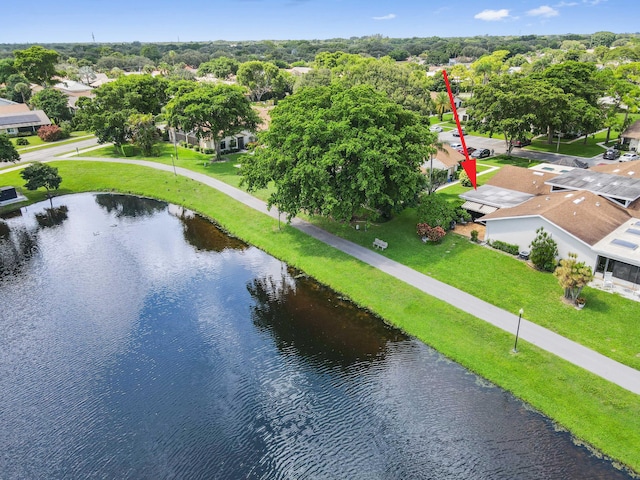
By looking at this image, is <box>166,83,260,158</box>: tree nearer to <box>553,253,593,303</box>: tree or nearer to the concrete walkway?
the concrete walkway

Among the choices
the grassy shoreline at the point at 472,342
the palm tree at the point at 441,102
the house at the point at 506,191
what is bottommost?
the grassy shoreline at the point at 472,342

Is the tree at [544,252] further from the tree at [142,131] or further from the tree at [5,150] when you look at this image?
the tree at [5,150]

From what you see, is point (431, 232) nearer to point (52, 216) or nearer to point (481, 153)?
point (481, 153)

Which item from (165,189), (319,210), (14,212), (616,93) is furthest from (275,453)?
(616,93)

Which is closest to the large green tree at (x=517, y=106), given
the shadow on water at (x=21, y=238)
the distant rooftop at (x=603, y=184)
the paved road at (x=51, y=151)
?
the distant rooftop at (x=603, y=184)

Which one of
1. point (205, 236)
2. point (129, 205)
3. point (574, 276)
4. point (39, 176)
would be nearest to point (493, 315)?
point (574, 276)
